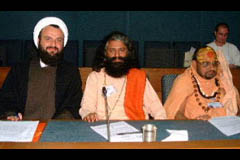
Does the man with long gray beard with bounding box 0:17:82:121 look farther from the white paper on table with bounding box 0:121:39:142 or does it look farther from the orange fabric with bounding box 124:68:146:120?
the white paper on table with bounding box 0:121:39:142

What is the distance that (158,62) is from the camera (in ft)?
22.2

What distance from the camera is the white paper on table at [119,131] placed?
7.86ft

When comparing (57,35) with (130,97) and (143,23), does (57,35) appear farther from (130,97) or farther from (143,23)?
(143,23)

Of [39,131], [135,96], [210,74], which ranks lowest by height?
[39,131]

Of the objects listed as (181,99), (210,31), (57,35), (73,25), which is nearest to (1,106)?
(57,35)

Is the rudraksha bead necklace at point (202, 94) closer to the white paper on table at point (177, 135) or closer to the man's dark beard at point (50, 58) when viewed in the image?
the white paper on table at point (177, 135)

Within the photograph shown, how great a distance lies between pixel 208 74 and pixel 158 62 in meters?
2.97

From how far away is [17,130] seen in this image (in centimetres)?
255

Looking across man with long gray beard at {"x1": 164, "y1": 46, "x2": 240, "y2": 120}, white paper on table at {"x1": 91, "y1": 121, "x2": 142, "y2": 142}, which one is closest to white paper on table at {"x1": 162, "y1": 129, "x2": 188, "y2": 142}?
white paper on table at {"x1": 91, "y1": 121, "x2": 142, "y2": 142}

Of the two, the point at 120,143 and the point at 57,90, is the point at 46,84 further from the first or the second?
the point at 120,143

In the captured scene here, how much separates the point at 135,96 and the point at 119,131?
44.8 inches

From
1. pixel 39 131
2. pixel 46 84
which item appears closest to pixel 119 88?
pixel 46 84

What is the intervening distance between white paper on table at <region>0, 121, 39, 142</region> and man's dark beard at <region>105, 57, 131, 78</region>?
46.2 inches

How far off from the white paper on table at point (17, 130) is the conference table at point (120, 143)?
0.09 m
